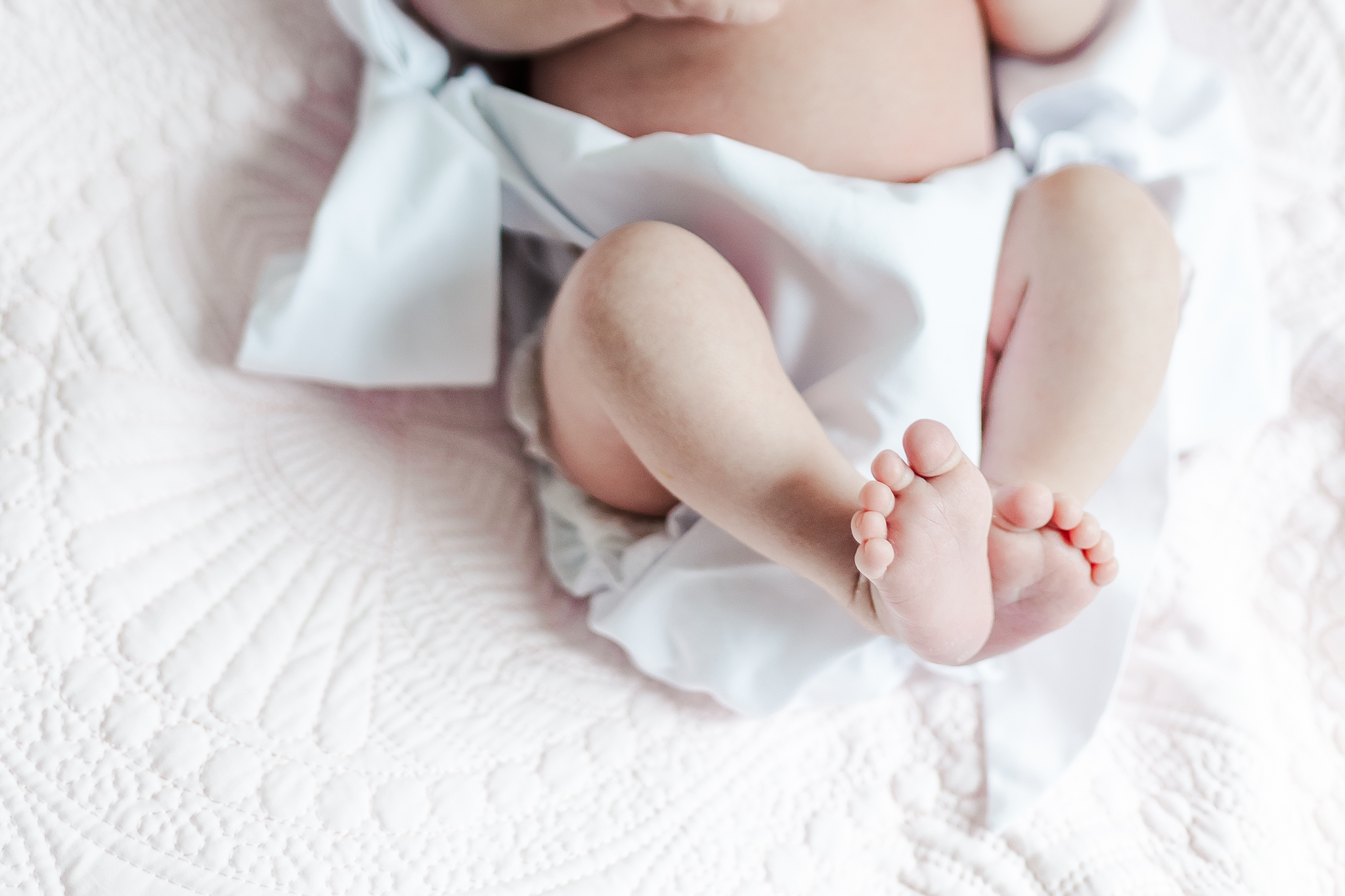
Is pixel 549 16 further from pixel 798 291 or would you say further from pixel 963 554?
pixel 963 554

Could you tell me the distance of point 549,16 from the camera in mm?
744

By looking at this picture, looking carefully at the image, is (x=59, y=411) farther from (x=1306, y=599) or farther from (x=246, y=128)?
(x=1306, y=599)

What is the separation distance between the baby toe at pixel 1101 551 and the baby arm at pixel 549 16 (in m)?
0.42

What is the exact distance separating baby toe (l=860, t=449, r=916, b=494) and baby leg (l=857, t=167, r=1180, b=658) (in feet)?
0.31

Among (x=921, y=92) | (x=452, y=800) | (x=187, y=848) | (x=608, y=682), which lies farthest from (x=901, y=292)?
(x=187, y=848)

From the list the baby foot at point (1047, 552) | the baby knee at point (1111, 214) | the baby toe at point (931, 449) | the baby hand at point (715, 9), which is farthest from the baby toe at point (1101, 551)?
the baby hand at point (715, 9)

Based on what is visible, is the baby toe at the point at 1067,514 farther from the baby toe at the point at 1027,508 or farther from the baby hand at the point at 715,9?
the baby hand at the point at 715,9

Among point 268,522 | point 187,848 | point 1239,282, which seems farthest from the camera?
point 1239,282

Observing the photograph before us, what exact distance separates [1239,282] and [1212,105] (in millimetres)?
175

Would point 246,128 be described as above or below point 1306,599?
above

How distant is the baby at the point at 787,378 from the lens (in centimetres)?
56

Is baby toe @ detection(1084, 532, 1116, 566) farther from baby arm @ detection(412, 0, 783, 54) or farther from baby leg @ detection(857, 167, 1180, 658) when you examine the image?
baby arm @ detection(412, 0, 783, 54)

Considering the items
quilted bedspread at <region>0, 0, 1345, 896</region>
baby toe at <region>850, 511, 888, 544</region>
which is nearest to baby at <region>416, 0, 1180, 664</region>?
baby toe at <region>850, 511, 888, 544</region>

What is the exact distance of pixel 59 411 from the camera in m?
0.70
